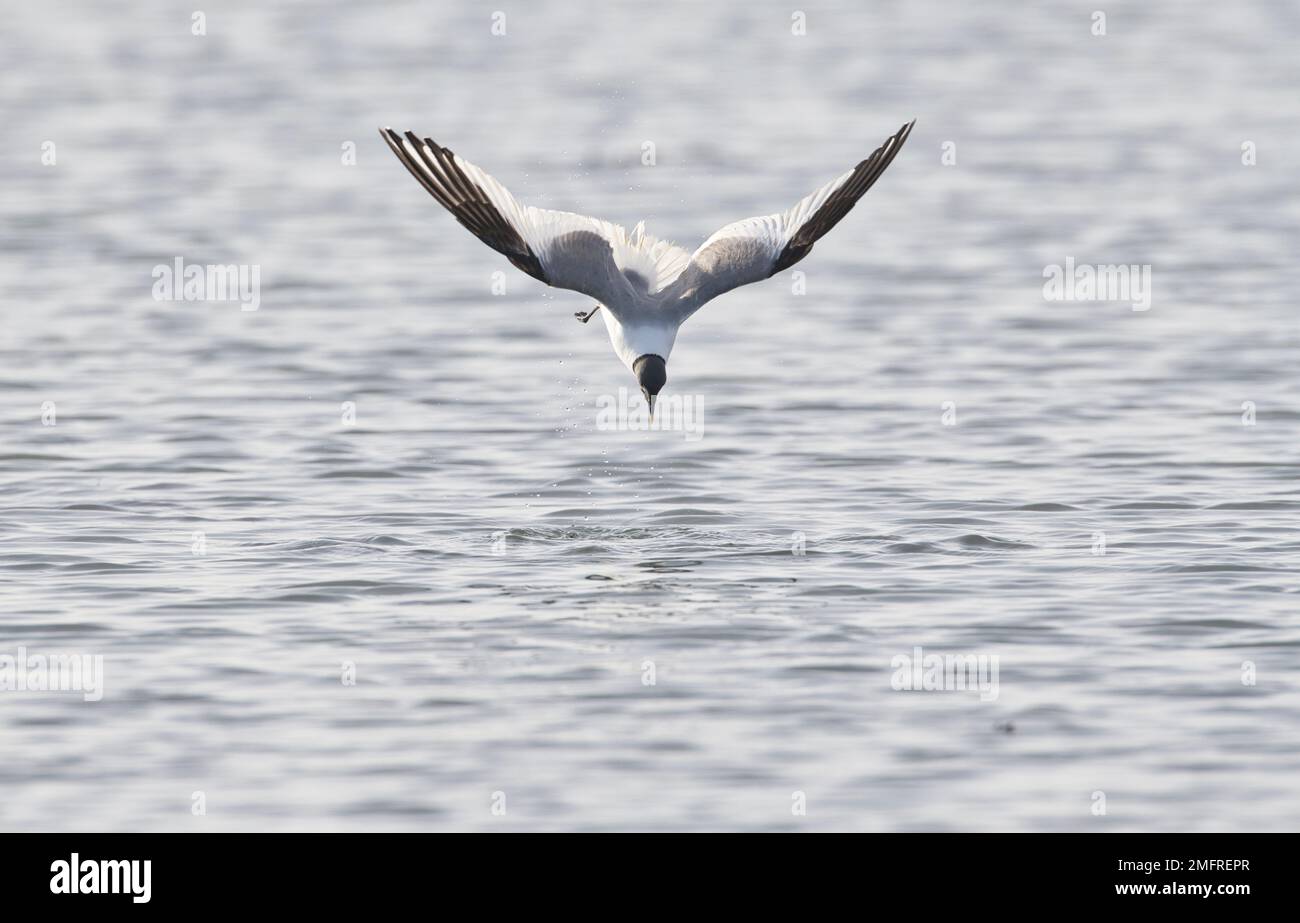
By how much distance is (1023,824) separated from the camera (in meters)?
8.64

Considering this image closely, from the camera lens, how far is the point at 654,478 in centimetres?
1480

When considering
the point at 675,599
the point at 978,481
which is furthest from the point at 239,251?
the point at 675,599

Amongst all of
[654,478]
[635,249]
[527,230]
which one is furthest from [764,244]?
[654,478]

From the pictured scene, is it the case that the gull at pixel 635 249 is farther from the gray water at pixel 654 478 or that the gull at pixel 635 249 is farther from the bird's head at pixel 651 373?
the gray water at pixel 654 478

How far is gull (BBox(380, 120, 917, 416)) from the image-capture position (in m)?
11.9

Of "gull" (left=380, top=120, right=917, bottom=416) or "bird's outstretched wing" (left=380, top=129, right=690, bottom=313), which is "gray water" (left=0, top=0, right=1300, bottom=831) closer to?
"gull" (left=380, top=120, right=917, bottom=416)

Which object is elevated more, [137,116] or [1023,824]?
[137,116]

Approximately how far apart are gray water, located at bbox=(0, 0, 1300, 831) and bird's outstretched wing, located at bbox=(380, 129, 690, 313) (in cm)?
155

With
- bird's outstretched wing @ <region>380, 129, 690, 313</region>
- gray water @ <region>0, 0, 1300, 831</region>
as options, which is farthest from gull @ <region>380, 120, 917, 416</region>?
gray water @ <region>0, 0, 1300, 831</region>

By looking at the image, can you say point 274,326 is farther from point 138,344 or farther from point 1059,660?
point 1059,660

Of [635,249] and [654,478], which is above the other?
[635,249]

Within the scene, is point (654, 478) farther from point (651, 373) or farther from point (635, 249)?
point (651, 373)

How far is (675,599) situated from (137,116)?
19.7 meters

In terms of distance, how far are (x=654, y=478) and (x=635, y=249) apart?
2404mm
